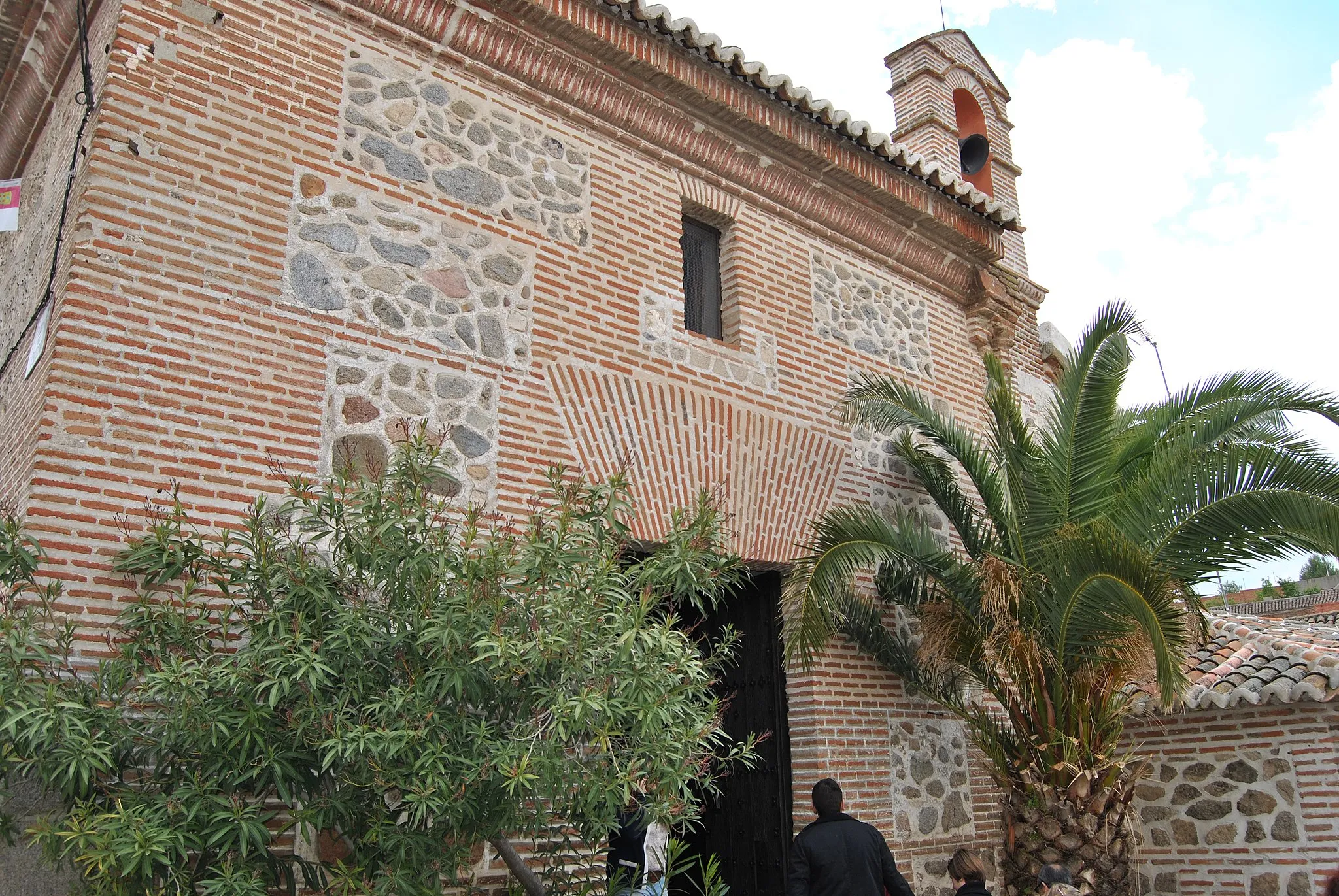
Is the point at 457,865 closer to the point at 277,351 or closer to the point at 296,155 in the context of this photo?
the point at 277,351

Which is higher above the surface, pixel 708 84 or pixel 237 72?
pixel 708 84

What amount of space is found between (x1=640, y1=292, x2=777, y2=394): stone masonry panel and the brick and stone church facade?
24 mm

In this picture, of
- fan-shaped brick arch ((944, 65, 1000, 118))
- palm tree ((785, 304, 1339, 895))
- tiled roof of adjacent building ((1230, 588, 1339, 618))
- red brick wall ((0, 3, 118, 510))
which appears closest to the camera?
red brick wall ((0, 3, 118, 510))

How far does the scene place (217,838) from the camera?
3.24 meters

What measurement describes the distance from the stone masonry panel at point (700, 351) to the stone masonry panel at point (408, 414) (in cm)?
120

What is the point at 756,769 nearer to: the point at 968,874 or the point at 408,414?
the point at 968,874

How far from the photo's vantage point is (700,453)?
6172 millimetres

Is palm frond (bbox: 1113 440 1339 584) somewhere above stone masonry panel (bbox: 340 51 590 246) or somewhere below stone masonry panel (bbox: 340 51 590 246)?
below

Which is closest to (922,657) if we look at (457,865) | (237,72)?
(457,865)

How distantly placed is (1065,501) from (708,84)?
3454mm

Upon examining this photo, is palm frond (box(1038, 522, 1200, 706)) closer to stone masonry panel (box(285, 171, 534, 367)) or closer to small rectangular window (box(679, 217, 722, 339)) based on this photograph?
small rectangular window (box(679, 217, 722, 339))

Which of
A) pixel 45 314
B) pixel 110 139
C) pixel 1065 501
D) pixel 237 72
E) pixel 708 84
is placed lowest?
pixel 1065 501

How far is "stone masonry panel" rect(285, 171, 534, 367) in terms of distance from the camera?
197 inches

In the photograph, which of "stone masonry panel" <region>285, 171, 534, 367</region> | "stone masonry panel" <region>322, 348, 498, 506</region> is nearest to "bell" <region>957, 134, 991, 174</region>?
"stone masonry panel" <region>285, 171, 534, 367</region>
